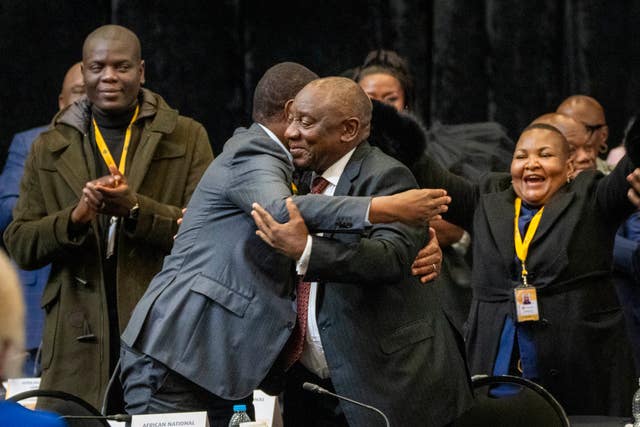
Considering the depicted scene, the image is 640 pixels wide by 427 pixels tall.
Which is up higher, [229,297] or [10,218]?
[10,218]

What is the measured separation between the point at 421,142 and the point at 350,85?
509 mm

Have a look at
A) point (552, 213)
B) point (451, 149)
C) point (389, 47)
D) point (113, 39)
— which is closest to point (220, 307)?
point (552, 213)

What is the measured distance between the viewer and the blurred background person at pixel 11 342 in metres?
2.30

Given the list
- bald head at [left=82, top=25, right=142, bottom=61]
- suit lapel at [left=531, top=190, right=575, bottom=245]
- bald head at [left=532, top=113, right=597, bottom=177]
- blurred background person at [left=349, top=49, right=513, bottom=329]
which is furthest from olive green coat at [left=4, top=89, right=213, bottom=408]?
A: bald head at [left=532, top=113, right=597, bottom=177]

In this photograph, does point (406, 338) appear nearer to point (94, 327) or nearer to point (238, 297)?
point (238, 297)

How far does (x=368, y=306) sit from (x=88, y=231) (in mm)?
1620

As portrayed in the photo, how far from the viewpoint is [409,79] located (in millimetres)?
5848

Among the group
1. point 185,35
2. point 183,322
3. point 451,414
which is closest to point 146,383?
point 183,322

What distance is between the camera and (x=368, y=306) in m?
3.88

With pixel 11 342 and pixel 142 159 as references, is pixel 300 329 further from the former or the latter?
pixel 11 342

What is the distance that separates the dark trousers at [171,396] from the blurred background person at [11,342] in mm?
1630

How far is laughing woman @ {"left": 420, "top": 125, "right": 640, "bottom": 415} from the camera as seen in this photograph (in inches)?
199

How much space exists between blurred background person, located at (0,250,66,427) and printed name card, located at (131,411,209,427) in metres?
1.19

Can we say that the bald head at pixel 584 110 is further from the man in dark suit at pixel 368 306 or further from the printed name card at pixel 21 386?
the printed name card at pixel 21 386
